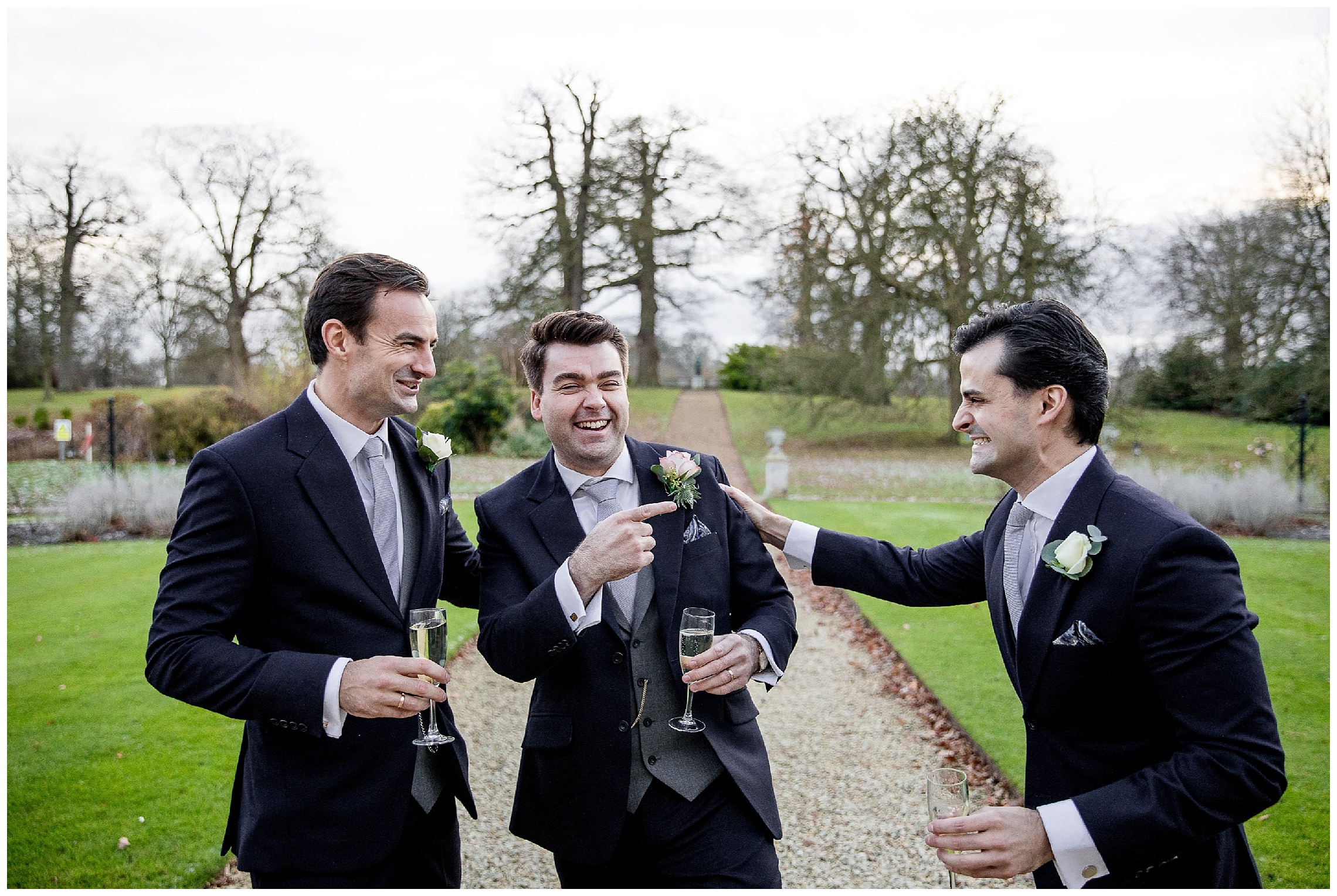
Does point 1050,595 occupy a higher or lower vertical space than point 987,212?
Answer: lower

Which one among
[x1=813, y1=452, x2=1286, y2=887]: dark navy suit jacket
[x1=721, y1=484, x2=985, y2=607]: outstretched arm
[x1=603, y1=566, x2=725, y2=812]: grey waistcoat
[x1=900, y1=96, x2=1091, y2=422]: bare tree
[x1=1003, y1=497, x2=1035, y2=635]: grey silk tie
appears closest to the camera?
[x1=813, y1=452, x2=1286, y2=887]: dark navy suit jacket

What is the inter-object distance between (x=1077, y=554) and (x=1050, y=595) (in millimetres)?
161

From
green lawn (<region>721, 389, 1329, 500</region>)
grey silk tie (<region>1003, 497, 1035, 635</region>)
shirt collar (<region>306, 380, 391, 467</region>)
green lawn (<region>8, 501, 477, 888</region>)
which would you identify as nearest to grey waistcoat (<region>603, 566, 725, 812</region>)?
shirt collar (<region>306, 380, 391, 467</region>)

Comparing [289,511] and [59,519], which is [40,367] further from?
[289,511]

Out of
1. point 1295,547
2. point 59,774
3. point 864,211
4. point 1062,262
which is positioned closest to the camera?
point 59,774

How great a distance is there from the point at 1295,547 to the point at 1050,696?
40.7 ft

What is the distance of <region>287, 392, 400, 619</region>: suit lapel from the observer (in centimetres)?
251

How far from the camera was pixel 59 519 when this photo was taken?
14.2 metres

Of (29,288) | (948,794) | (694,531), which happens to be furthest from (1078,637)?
(29,288)

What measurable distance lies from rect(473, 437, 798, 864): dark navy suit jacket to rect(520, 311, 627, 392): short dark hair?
1.10ft

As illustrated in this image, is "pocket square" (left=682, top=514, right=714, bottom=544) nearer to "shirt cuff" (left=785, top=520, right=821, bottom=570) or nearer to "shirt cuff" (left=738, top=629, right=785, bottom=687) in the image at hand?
"shirt cuff" (left=738, top=629, right=785, bottom=687)

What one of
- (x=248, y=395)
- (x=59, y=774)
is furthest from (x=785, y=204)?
(x=59, y=774)

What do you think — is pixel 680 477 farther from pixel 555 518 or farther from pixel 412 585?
pixel 412 585

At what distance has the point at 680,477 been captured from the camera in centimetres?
285
